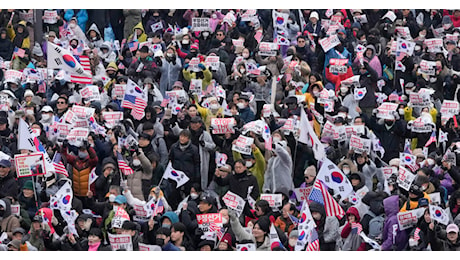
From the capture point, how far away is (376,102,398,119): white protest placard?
2747 cm

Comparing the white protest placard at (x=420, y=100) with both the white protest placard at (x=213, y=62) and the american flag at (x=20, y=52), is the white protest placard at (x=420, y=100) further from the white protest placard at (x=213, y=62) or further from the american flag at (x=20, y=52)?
the american flag at (x=20, y=52)

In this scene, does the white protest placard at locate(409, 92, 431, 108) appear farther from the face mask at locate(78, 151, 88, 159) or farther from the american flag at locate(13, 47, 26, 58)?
the american flag at locate(13, 47, 26, 58)

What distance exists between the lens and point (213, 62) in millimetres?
29688

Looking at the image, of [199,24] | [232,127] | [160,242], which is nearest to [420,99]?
[232,127]

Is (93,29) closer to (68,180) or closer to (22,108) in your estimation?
(22,108)

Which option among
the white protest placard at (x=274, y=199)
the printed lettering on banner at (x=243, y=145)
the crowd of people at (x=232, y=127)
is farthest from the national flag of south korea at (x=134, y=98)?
the white protest placard at (x=274, y=199)

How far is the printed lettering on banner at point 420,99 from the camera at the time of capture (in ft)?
92.5

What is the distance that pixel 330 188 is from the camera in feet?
78.2

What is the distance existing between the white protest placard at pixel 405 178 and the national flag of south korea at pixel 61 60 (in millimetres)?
7062

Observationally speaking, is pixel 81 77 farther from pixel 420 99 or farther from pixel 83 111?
pixel 420 99

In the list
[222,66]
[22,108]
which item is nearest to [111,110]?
[22,108]

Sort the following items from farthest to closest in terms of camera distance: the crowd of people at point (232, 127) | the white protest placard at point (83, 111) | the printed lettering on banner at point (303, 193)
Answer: the white protest placard at point (83, 111)
the printed lettering on banner at point (303, 193)
the crowd of people at point (232, 127)

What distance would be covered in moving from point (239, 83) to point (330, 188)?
19.2 feet

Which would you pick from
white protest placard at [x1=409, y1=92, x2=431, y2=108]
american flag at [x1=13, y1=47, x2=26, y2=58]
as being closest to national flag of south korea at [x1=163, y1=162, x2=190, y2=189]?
white protest placard at [x1=409, y1=92, x2=431, y2=108]
